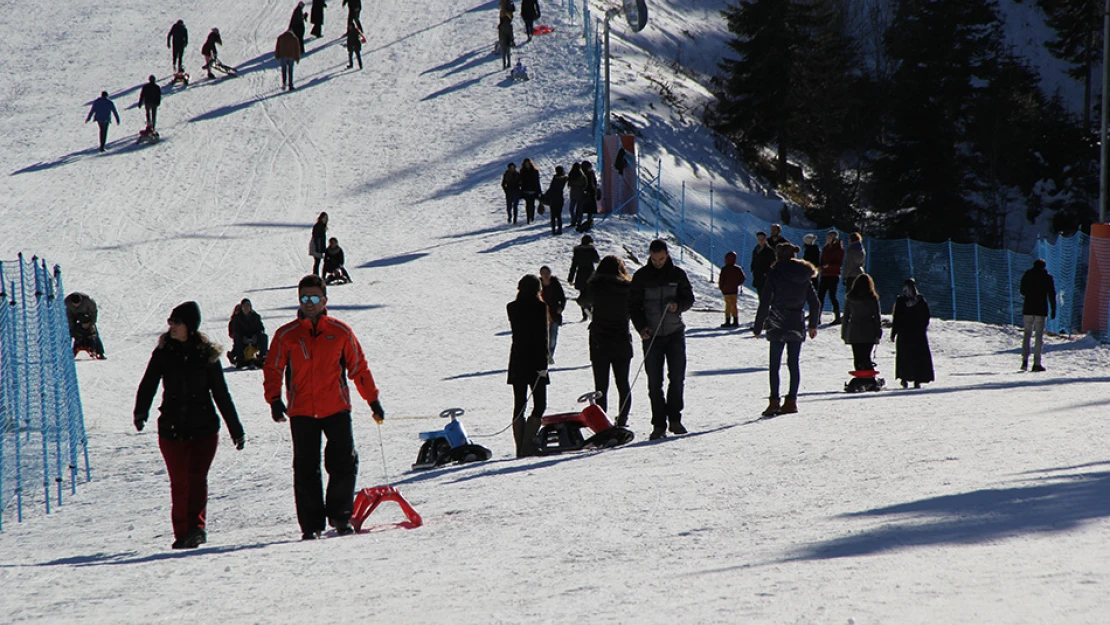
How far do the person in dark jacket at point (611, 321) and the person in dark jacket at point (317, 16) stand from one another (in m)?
33.4

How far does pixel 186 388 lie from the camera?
25.7ft

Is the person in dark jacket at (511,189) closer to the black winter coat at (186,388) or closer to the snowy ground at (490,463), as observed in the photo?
the snowy ground at (490,463)

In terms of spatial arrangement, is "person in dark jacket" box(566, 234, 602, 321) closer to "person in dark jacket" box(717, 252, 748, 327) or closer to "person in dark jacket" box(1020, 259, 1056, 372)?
"person in dark jacket" box(717, 252, 748, 327)

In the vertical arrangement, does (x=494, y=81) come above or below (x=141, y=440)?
above

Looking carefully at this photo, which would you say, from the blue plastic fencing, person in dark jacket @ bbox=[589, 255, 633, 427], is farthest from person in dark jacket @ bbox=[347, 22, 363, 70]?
person in dark jacket @ bbox=[589, 255, 633, 427]

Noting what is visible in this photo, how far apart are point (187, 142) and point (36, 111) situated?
6354 millimetres

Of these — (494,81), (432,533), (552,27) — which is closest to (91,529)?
(432,533)

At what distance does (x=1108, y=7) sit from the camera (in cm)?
2625

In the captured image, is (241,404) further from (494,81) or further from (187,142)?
(494,81)

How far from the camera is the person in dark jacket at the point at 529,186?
1080 inches

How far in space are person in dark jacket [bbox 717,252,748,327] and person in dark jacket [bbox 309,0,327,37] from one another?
25.6 metres

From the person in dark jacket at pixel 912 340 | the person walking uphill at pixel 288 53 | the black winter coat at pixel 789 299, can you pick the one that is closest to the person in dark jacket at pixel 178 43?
the person walking uphill at pixel 288 53

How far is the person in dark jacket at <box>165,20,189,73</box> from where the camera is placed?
37688mm

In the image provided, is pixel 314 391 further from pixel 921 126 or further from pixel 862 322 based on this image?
pixel 921 126
